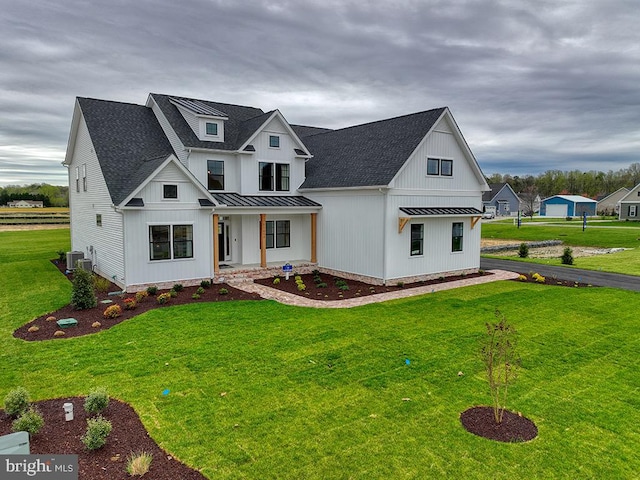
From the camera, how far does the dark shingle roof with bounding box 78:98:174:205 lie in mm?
16562

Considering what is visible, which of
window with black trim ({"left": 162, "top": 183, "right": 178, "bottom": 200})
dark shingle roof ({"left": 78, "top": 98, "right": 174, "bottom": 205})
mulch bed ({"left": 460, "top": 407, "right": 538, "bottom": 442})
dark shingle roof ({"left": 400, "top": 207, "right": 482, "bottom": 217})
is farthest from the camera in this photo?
dark shingle roof ({"left": 400, "top": 207, "right": 482, "bottom": 217})

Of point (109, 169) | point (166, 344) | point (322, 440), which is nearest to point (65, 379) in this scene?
point (166, 344)

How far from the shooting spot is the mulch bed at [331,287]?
15.5m

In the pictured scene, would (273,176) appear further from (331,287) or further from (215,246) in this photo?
(331,287)

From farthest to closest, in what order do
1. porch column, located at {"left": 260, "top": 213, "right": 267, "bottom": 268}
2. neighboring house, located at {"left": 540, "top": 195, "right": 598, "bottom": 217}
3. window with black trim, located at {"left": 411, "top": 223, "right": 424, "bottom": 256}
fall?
neighboring house, located at {"left": 540, "top": 195, "right": 598, "bottom": 217} → porch column, located at {"left": 260, "top": 213, "right": 267, "bottom": 268} → window with black trim, located at {"left": 411, "top": 223, "right": 424, "bottom": 256}

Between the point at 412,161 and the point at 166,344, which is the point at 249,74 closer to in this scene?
the point at 412,161

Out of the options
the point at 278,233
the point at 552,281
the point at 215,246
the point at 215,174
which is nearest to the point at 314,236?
A: the point at 278,233

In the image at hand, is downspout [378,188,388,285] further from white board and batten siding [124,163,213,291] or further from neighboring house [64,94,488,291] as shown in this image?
white board and batten siding [124,163,213,291]

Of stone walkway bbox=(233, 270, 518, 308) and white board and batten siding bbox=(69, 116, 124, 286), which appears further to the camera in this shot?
white board and batten siding bbox=(69, 116, 124, 286)

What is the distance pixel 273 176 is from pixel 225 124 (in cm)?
363

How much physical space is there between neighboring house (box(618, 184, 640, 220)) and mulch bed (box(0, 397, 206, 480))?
7683cm

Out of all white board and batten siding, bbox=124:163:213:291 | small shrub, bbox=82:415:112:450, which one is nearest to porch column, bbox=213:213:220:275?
white board and batten siding, bbox=124:163:213:291

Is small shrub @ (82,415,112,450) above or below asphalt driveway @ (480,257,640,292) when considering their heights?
above

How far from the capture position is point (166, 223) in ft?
53.1
